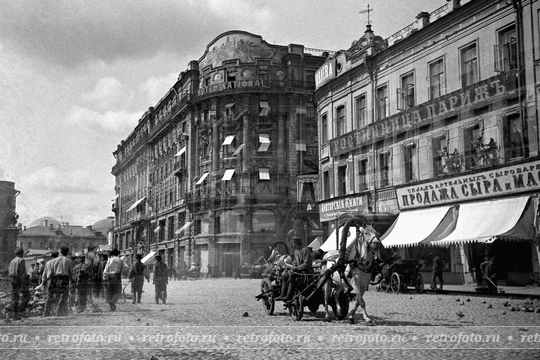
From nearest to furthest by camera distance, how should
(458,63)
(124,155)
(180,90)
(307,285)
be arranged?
1. (307,285)
2. (458,63)
3. (180,90)
4. (124,155)

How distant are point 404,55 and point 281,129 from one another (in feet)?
19.6

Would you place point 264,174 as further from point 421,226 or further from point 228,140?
point 421,226

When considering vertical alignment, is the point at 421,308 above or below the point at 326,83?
below

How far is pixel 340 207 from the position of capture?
25.8 m

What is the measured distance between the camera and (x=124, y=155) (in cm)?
2709

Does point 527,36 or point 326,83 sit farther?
point 326,83

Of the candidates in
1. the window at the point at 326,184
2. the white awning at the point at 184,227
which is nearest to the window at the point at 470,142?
the white awning at the point at 184,227

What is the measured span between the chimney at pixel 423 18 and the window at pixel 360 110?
495cm

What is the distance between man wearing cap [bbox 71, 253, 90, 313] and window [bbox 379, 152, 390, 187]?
44.2ft

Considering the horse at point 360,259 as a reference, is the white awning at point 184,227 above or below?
above

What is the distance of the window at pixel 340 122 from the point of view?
27750 mm

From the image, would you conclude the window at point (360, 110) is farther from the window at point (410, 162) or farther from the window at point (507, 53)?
the window at point (507, 53)

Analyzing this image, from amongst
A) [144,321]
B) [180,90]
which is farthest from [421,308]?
[180,90]

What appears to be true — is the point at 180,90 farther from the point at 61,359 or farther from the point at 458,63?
the point at 61,359
